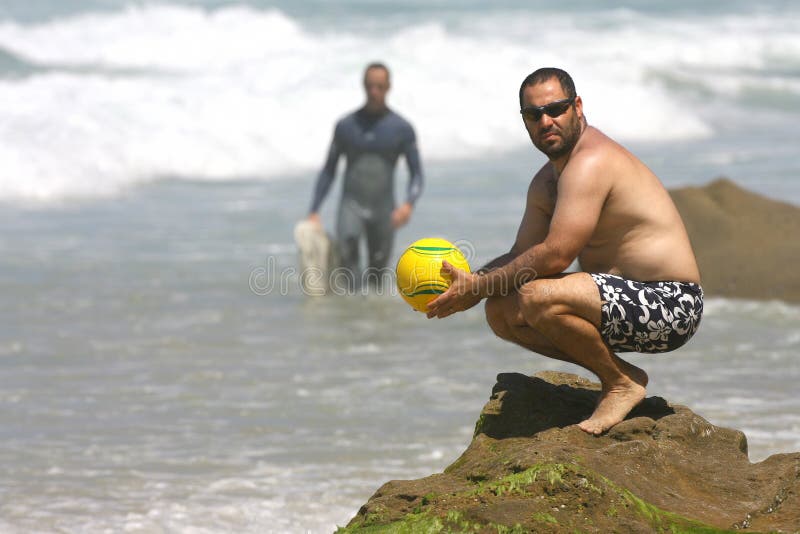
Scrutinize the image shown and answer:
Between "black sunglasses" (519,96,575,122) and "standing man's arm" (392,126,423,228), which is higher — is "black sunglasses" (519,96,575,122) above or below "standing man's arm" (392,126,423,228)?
below

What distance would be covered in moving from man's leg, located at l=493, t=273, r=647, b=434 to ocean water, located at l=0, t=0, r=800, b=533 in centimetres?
147

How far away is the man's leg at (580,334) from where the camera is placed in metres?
4.96

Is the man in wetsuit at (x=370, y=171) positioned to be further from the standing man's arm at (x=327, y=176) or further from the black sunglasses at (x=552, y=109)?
the black sunglasses at (x=552, y=109)

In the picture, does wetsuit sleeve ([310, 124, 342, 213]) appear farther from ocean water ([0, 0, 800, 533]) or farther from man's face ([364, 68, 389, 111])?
ocean water ([0, 0, 800, 533])

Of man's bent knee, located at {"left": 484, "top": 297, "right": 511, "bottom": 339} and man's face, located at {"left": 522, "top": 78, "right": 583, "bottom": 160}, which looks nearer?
man's face, located at {"left": 522, "top": 78, "right": 583, "bottom": 160}

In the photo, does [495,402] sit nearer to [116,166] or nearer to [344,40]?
[116,166]

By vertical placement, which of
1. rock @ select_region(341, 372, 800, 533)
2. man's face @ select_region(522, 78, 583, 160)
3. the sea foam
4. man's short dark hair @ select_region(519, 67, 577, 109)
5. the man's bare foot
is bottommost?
rock @ select_region(341, 372, 800, 533)

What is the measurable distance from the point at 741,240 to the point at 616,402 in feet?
20.5

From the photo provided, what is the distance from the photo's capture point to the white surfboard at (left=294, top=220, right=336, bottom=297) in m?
10.8

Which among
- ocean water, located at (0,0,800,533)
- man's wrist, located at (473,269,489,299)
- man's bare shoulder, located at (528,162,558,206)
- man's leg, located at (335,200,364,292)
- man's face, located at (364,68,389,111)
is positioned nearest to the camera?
man's wrist, located at (473,269,489,299)

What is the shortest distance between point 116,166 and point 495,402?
43.8ft

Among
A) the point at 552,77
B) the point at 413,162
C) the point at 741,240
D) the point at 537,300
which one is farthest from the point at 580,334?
the point at 741,240

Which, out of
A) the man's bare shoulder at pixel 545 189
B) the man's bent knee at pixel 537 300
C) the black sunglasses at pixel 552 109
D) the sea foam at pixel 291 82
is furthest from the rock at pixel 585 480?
the sea foam at pixel 291 82

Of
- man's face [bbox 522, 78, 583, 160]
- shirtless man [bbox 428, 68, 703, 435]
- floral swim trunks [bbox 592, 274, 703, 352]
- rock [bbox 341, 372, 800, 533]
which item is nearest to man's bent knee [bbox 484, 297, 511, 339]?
shirtless man [bbox 428, 68, 703, 435]
